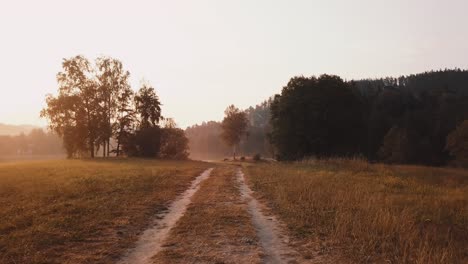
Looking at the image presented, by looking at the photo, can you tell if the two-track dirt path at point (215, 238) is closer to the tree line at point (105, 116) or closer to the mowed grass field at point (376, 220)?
the mowed grass field at point (376, 220)

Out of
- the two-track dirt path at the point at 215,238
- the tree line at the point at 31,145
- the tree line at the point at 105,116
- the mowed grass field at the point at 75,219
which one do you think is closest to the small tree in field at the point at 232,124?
the tree line at the point at 105,116

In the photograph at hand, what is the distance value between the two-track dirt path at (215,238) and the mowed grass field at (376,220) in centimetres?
78

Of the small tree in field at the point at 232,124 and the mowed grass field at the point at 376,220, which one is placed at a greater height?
the small tree in field at the point at 232,124

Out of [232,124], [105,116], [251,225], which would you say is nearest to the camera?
[251,225]

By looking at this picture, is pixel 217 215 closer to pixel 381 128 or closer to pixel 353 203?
pixel 353 203

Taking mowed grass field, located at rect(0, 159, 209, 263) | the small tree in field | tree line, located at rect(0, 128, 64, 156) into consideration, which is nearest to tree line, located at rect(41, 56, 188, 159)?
the small tree in field

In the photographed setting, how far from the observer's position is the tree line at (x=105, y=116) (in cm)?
7412

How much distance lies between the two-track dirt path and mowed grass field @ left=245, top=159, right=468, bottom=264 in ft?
2.57

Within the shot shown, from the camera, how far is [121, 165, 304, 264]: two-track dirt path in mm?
10336

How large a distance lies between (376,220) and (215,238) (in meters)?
5.15

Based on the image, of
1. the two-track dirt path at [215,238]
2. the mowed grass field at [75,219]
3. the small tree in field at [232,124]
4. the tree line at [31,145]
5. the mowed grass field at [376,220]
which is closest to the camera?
the two-track dirt path at [215,238]

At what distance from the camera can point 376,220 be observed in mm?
13156

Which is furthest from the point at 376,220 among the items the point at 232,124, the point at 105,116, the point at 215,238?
the point at 232,124

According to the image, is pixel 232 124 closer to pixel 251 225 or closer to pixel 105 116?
pixel 105 116
